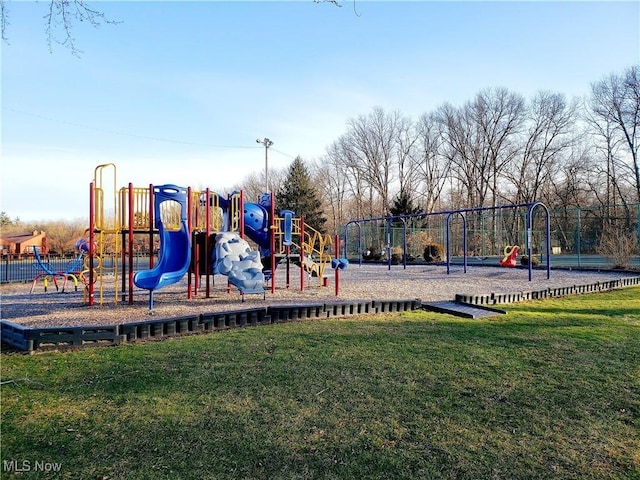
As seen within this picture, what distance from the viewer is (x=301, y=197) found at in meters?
42.1

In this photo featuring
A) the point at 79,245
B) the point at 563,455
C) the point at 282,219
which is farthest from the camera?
the point at 79,245

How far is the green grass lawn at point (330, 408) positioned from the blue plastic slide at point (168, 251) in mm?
2230

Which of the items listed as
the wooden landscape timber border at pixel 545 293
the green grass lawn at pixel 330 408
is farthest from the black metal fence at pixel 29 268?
the wooden landscape timber border at pixel 545 293

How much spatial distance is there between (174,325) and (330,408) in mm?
3745

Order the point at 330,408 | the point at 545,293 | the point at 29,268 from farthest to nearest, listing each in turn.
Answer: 1. the point at 29,268
2. the point at 545,293
3. the point at 330,408

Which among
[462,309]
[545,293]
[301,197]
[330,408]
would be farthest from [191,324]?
[301,197]

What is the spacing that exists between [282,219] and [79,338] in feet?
21.2

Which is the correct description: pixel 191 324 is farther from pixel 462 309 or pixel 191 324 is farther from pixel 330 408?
pixel 462 309

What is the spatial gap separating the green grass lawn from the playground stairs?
1.96 metres

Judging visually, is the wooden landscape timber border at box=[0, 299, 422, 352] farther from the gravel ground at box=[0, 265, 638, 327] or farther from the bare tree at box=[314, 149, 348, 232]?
the bare tree at box=[314, 149, 348, 232]

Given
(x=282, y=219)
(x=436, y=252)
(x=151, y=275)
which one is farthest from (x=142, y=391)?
(x=436, y=252)

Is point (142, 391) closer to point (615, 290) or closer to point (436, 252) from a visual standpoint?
point (615, 290)

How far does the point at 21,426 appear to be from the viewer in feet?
10.8

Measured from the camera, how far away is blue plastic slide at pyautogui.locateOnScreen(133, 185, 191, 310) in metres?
8.03
